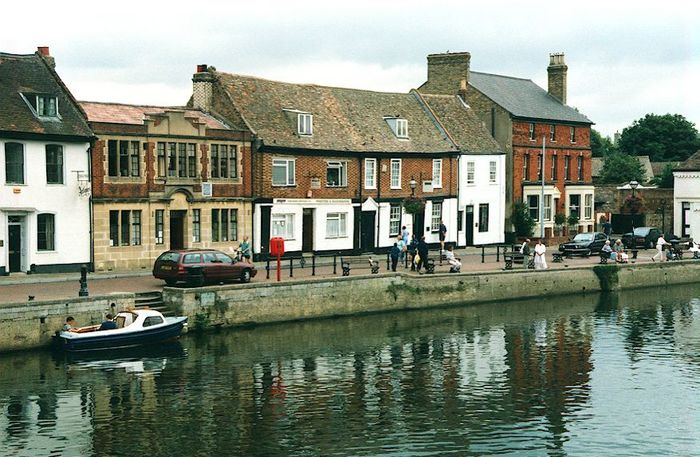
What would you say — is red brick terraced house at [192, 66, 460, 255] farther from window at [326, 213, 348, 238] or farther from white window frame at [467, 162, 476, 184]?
white window frame at [467, 162, 476, 184]

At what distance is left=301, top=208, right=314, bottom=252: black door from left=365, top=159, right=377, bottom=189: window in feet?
16.9

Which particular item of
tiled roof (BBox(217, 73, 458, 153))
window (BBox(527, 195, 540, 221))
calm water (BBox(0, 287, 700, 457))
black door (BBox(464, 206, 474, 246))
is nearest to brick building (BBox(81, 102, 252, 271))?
tiled roof (BBox(217, 73, 458, 153))

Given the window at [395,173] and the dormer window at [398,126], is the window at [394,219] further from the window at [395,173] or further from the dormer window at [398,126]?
the dormer window at [398,126]

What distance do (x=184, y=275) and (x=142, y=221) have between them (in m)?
8.41

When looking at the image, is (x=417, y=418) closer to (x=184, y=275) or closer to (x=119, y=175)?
(x=184, y=275)

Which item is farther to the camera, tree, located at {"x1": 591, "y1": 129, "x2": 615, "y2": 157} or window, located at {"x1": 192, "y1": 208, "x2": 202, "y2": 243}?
tree, located at {"x1": 591, "y1": 129, "x2": 615, "y2": 157}

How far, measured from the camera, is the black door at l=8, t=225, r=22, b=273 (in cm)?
4752

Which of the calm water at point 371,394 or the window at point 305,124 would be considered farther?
the window at point 305,124

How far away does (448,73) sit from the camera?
3029 inches

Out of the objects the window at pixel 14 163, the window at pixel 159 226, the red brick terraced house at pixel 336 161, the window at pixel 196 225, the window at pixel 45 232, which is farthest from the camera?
the red brick terraced house at pixel 336 161

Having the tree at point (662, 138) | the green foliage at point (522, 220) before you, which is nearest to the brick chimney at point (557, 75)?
the green foliage at point (522, 220)

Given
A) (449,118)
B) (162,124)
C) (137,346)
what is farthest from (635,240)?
(137,346)

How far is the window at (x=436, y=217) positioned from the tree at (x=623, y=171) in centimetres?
5282

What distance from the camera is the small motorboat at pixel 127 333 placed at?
37791 mm
